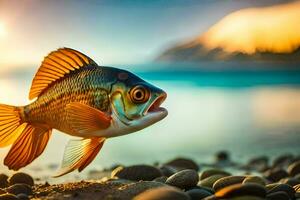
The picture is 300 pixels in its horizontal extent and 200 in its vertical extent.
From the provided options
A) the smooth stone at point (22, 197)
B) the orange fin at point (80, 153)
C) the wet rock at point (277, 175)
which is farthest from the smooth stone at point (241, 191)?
the wet rock at point (277, 175)

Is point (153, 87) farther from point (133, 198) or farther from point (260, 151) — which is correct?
point (260, 151)

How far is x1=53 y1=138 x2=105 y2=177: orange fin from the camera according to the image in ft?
18.7

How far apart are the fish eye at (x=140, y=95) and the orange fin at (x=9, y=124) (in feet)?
4.04

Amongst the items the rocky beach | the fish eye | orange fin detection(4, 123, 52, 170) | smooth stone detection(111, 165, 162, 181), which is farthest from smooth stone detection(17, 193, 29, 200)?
smooth stone detection(111, 165, 162, 181)

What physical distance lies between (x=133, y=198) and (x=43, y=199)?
887 mm

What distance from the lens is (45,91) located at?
19.3ft

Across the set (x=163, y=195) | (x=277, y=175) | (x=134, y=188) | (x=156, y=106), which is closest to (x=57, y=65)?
(x=156, y=106)

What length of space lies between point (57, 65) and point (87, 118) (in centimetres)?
77

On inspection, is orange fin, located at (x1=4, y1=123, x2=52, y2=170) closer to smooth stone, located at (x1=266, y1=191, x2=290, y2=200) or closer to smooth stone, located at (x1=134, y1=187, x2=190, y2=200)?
smooth stone, located at (x1=134, y1=187, x2=190, y2=200)

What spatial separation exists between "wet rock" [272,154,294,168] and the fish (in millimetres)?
8020

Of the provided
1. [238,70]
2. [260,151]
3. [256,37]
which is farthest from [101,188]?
[238,70]

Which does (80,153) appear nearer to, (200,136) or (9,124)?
(9,124)

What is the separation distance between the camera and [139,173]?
25.8ft

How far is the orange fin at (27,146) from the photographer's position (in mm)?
5938
